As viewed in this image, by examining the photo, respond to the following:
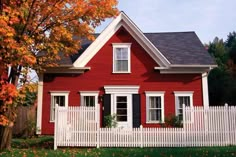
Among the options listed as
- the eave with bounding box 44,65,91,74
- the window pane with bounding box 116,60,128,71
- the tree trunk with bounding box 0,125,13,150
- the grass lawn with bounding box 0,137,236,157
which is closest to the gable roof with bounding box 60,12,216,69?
the eave with bounding box 44,65,91,74

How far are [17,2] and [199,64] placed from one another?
1243 cm

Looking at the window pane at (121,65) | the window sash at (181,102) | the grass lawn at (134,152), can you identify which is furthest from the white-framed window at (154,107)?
the grass lawn at (134,152)

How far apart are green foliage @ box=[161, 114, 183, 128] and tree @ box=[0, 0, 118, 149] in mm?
7664

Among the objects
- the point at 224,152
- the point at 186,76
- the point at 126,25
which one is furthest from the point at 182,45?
the point at 224,152

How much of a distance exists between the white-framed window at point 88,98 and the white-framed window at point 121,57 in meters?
2.33

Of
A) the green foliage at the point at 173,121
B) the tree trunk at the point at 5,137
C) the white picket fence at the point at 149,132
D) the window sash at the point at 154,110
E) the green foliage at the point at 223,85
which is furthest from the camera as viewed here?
the green foliage at the point at 223,85

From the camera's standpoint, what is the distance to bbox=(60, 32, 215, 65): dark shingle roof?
2077 cm

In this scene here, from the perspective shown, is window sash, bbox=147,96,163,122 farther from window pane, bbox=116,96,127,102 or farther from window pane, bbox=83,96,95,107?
window pane, bbox=83,96,95,107

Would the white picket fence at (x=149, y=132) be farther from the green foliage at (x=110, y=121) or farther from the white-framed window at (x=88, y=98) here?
the white-framed window at (x=88, y=98)

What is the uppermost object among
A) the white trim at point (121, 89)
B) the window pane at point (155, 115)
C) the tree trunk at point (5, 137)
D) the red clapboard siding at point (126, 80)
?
the red clapboard siding at point (126, 80)

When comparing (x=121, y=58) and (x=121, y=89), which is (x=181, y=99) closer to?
(x=121, y=89)

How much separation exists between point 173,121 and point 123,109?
3.54 meters

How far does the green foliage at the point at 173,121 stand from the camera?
60.7 ft

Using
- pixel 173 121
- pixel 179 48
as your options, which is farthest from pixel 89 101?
pixel 179 48
